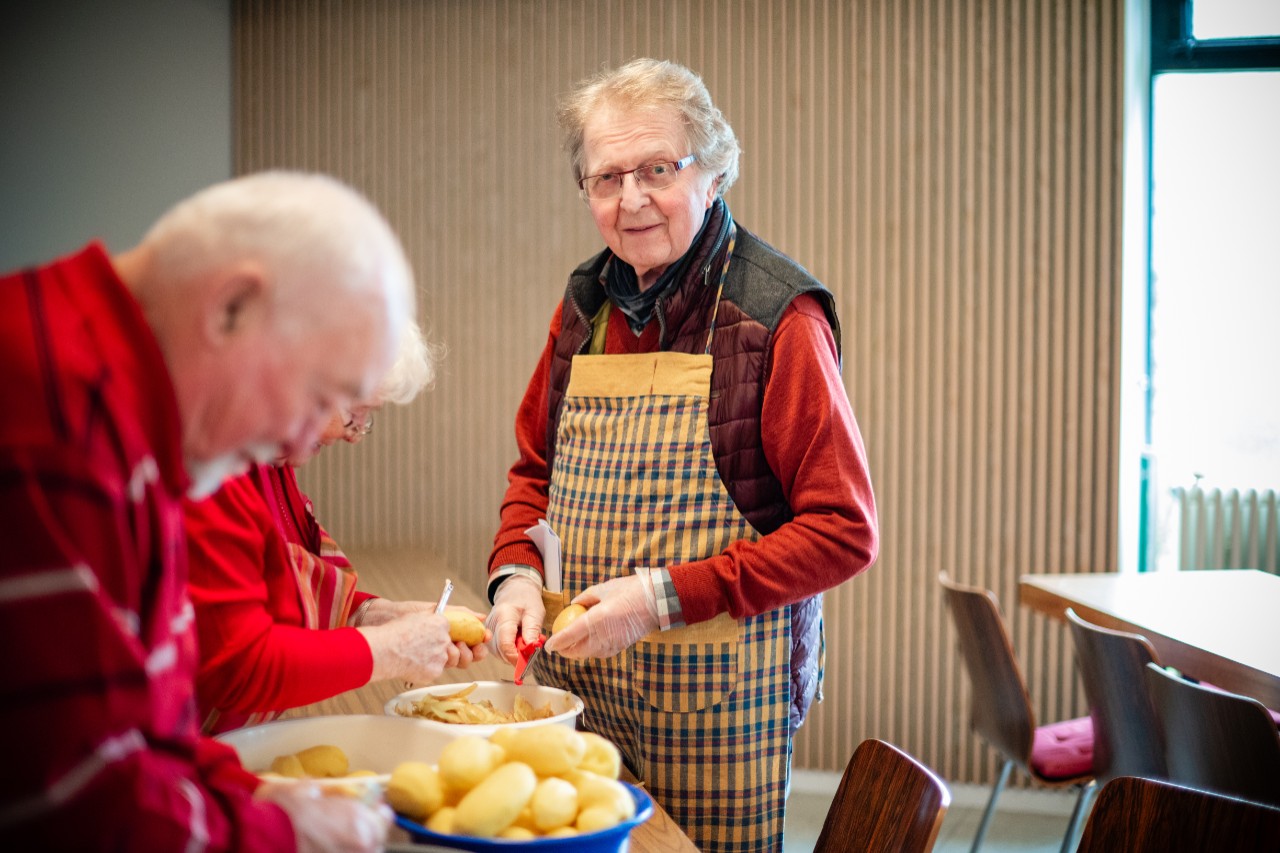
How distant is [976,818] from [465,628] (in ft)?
10.6

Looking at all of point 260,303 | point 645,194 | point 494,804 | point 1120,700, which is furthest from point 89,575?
point 1120,700

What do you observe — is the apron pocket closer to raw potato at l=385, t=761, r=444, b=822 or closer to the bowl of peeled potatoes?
the bowl of peeled potatoes

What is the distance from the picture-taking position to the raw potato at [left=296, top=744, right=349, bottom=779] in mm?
1190

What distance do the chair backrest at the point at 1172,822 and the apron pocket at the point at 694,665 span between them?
57cm

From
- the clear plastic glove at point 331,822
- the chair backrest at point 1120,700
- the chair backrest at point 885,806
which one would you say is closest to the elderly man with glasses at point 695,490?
the chair backrest at point 885,806

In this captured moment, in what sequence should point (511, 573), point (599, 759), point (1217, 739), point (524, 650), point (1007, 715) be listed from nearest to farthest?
point (599, 759) → point (524, 650) → point (511, 573) → point (1217, 739) → point (1007, 715)

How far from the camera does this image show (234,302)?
0.75m

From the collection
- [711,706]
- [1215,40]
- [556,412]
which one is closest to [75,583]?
[711,706]

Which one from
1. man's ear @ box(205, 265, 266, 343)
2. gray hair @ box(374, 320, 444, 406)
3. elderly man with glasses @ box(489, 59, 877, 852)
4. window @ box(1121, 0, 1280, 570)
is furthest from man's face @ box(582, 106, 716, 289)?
window @ box(1121, 0, 1280, 570)

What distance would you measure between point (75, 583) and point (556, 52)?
401cm

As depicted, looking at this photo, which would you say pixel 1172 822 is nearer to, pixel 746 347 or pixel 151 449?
pixel 746 347

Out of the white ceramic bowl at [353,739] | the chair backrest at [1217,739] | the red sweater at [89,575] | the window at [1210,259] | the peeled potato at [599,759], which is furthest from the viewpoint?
the window at [1210,259]

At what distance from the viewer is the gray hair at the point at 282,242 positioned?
2.47ft

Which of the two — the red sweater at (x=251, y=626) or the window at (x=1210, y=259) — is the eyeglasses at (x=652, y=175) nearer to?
the red sweater at (x=251, y=626)
